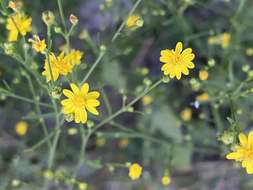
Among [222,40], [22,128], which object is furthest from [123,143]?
[222,40]

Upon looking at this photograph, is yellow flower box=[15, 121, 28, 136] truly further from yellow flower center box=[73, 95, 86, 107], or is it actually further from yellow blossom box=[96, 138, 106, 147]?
yellow flower center box=[73, 95, 86, 107]

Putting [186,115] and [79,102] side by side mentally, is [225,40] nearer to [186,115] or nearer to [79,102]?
[186,115]

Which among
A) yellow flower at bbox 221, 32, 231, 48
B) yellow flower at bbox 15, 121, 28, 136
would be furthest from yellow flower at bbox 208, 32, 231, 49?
yellow flower at bbox 15, 121, 28, 136

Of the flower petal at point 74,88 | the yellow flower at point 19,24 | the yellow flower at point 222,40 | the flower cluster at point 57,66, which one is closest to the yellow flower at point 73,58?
the flower cluster at point 57,66

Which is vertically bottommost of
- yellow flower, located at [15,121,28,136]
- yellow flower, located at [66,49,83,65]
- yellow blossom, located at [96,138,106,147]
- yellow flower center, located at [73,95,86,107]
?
yellow flower center, located at [73,95,86,107]

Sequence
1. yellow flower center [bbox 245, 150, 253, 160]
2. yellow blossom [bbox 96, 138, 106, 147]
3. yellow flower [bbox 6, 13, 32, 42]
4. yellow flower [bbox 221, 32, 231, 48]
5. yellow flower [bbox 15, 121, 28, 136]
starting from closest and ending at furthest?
1. yellow flower center [bbox 245, 150, 253, 160]
2. yellow flower [bbox 6, 13, 32, 42]
3. yellow flower [bbox 221, 32, 231, 48]
4. yellow flower [bbox 15, 121, 28, 136]
5. yellow blossom [bbox 96, 138, 106, 147]

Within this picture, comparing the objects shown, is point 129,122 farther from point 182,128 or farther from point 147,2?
point 147,2
